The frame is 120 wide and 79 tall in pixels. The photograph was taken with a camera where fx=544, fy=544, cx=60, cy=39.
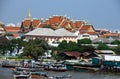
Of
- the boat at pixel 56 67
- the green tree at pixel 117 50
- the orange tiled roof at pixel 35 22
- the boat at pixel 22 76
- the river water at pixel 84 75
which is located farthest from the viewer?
the orange tiled roof at pixel 35 22

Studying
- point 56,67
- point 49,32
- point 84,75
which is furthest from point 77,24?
point 84,75

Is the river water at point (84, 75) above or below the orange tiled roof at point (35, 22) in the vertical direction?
below

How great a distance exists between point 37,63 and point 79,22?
37.5 ft

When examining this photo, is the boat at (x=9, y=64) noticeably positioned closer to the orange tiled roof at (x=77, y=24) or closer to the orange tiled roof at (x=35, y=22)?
the orange tiled roof at (x=35, y=22)

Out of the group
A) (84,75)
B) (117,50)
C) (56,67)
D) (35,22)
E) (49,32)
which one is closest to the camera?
(84,75)

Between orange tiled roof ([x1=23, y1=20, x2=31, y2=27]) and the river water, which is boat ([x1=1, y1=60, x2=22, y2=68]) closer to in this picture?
the river water

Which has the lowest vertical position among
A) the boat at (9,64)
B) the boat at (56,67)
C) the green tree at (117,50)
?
the boat at (56,67)

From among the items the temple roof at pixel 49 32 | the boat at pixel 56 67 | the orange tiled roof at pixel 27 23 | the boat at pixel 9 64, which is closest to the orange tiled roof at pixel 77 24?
the orange tiled roof at pixel 27 23

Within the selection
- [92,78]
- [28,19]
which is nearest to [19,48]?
[92,78]

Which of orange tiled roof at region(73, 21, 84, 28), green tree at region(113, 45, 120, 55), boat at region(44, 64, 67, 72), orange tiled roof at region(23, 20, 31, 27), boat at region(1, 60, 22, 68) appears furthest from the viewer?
orange tiled roof at region(23, 20, 31, 27)

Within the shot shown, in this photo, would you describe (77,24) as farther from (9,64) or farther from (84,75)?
(84,75)

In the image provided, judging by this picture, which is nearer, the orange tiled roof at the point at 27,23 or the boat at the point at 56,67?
the boat at the point at 56,67

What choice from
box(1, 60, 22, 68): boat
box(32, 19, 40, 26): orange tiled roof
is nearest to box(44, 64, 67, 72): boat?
box(1, 60, 22, 68): boat

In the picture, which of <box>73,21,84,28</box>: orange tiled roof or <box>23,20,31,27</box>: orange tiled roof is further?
<box>23,20,31,27</box>: orange tiled roof
